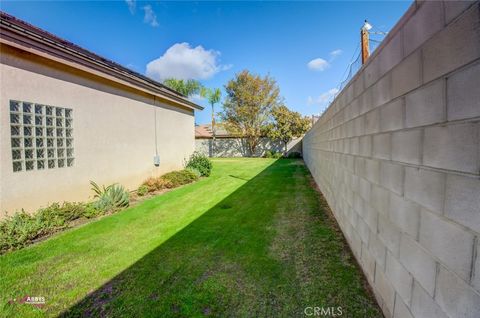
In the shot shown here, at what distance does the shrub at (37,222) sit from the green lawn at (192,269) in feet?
0.93

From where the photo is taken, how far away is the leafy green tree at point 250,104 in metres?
22.6

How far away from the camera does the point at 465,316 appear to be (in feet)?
3.50

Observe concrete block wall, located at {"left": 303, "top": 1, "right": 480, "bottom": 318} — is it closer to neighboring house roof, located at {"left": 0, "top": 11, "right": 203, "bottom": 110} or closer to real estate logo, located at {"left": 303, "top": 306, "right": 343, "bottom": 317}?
real estate logo, located at {"left": 303, "top": 306, "right": 343, "bottom": 317}

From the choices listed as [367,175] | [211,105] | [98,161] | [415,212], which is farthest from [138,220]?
[211,105]

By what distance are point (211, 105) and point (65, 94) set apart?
82.0ft

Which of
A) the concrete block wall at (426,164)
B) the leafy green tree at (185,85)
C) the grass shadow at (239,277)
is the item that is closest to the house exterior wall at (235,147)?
the leafy green tree at (185,85)

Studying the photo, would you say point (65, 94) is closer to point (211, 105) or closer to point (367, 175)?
point (367, 175)

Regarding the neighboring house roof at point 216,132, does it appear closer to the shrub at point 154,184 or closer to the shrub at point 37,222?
the shrub at point 154,184

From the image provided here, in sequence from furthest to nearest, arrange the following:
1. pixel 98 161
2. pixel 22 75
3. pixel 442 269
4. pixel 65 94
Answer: pixel 98 161
pixel 65 94
pixel 22 75
pixel 442 269

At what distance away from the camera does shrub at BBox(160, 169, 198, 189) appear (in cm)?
841

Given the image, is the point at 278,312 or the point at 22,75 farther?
the point at 22,75

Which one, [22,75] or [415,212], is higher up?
[22,75]

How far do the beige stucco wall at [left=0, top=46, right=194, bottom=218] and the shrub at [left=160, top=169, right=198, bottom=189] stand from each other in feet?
1.67

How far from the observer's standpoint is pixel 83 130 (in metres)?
5.71
